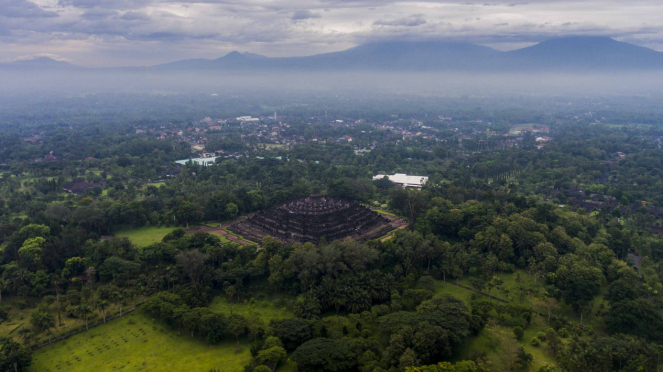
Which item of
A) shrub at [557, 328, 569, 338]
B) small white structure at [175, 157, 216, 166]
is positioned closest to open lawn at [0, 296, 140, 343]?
shrub at [557, 328, 569, 338]

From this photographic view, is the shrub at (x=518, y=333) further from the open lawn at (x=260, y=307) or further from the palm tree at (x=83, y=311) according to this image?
the palm tree at (x=83, y=311)

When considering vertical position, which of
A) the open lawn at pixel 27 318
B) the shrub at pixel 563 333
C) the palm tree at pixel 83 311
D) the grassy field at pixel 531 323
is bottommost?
the grassy field at pixel 531 323

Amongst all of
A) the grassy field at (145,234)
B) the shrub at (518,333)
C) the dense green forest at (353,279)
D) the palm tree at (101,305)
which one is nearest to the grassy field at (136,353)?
the dense green forest at (353,279)

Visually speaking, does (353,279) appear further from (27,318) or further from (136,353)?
(27,318)

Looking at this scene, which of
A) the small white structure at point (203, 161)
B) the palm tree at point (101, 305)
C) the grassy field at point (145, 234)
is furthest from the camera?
the small white structure at point (203, 161)

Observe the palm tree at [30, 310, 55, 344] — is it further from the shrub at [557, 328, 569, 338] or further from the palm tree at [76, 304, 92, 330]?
the shrub at [557, 328, 569, 338]

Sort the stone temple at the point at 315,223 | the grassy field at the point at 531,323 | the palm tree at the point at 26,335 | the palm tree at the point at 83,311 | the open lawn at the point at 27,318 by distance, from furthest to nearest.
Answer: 1. the stone temple at the point at 315,223
2. the palm tree at the point at 83,311
3. the open lawn at the point at 27,318
4. the palm tree at the point at 26,335
5. the grassy field at the point at 531,323

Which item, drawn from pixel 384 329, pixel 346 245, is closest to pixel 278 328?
pixel 384 329
